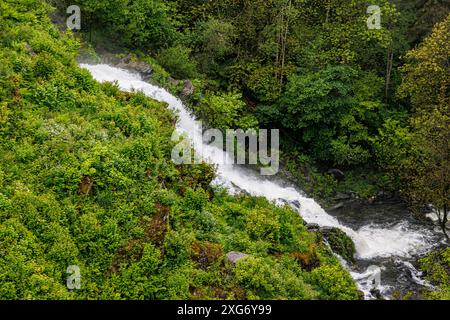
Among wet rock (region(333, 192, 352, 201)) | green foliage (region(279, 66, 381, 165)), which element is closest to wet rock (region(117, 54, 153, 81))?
green foliage (region(279, 66, 381, 165))

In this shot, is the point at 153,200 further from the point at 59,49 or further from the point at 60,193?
the point at 59,49

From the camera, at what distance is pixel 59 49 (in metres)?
15.6

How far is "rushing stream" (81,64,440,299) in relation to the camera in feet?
49.6

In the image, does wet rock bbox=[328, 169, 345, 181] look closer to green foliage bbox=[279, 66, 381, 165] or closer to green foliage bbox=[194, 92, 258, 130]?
green foliage bbox=[279, 66, 381, 165]

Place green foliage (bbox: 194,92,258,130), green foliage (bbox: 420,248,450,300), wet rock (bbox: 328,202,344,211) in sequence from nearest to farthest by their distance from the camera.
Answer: green foliage (bbox: 420,248,450,300) → green foliage (bbox: 194,92,258,130) → wet rock (bbox: 328,202,344,211)

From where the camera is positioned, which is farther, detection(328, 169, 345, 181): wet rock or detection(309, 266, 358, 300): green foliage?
detection(328, 169, 345, 181): wet rock

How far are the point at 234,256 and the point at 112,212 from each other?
3079 millimetres

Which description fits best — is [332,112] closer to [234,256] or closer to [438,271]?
[438,271]

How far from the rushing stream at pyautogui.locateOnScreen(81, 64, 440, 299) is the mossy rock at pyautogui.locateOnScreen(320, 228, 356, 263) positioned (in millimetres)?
340

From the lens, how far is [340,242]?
51.0 ft

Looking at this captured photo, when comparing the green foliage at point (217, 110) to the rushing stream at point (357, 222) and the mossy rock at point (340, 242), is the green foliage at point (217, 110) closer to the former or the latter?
the rushing stream at point (357, 222)

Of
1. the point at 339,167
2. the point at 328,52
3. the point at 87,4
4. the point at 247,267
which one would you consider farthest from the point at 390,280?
the point at 87,4

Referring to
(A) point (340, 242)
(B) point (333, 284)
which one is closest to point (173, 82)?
(A) point (340, 242)

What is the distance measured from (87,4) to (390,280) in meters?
15.4
